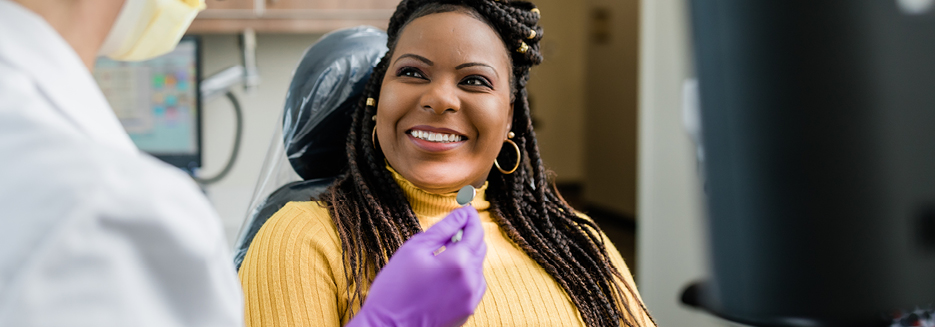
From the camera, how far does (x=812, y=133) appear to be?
0.23 meters

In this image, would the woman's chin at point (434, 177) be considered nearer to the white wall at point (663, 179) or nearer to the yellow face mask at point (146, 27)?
the yellow face mask at point (146, 27)

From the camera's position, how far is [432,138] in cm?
119

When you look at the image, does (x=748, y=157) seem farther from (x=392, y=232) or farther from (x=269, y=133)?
(x=269, y=133)

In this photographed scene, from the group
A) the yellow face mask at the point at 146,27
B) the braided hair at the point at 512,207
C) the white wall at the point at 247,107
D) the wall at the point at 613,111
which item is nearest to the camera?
the yellow face mask at the point at 146,27

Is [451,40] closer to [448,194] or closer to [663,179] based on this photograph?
[448,194]

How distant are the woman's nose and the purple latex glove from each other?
1.18 feet

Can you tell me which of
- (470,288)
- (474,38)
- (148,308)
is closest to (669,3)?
(474,38)

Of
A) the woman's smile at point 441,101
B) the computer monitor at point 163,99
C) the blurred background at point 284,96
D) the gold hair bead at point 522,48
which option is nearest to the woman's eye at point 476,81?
the woman's smile at point 441,101

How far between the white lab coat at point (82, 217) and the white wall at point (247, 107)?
7.08 feet

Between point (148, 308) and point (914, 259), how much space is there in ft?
1.34

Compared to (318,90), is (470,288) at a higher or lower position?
lower

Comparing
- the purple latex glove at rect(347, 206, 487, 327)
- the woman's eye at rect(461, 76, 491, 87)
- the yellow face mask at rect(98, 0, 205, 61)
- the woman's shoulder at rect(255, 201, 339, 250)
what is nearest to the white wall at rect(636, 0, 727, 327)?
the woman's eye at rect(461, 76, 491, 87)

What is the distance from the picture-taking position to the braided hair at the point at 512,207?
1151mm

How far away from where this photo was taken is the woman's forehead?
46.6 inches
